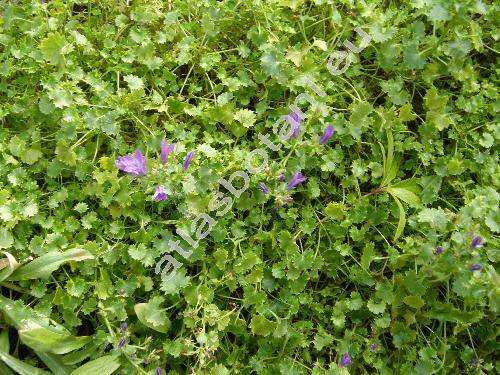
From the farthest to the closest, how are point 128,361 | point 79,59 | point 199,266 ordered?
point 79,59
point 199,266
point 128,361

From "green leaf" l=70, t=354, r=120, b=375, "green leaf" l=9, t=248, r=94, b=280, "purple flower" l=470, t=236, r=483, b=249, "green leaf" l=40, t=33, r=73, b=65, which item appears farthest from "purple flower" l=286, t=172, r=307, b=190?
"green leaf" l=40, t=33, r=73, b=65

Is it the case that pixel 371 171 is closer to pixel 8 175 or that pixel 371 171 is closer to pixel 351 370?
pixel 351 370

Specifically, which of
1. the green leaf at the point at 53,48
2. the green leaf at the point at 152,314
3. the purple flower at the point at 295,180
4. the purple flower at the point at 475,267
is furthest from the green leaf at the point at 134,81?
the purple flower at the point at 475,267

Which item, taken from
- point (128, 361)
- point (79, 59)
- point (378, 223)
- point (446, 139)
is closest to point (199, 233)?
point (128, 361)

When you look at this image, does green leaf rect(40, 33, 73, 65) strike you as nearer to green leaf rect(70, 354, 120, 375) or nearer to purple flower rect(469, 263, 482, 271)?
green leaf rect(70, 354, 120, 375)

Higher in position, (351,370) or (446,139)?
(446,139)

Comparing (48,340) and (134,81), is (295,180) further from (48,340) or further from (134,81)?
(48,340)
